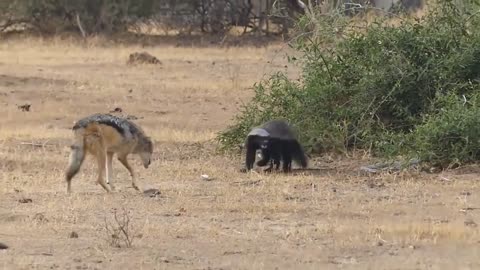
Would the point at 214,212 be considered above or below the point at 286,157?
above

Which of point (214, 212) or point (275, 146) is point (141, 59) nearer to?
point (275, 146)

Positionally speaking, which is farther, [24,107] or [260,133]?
[24,107]

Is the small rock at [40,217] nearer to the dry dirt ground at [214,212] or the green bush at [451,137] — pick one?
the dry dirt ground at [214,212]

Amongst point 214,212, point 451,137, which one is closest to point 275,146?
point 451,137

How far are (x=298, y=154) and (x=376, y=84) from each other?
1649mm

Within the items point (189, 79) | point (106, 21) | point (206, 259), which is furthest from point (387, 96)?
point (106, 21)

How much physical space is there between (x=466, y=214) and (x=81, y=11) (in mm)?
33463

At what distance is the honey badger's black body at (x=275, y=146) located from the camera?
13.6m

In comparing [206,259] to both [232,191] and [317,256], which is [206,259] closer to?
[317,256]

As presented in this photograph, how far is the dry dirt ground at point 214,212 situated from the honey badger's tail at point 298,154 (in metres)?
0.19

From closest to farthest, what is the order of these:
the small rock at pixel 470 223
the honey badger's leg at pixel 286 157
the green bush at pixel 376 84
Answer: the small rock at pixel 470 223 → the honey badger's leg at pixel 286 157 → the green bush at pixel 376 84

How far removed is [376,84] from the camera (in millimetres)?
14602

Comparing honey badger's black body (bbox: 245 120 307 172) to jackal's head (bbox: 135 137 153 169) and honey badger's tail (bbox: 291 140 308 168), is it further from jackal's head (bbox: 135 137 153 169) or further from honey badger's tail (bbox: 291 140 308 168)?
jackal's head (bbox: 135 137 153 169)

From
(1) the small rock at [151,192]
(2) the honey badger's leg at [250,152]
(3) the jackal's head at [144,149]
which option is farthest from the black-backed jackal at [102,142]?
(2) the honey badger's leg at [250,152]
